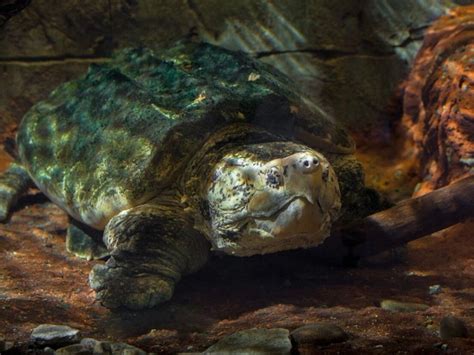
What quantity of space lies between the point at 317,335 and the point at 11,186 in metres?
3.38

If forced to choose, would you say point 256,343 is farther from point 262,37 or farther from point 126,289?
point 262,37

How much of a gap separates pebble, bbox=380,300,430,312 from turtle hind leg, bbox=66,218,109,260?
1.94 metres

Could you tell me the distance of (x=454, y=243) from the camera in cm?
348

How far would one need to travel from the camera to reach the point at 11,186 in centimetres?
455

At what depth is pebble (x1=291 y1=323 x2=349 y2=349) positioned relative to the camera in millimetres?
2105

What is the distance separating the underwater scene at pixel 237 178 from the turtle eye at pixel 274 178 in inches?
0.6

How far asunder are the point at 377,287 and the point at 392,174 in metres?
1.90

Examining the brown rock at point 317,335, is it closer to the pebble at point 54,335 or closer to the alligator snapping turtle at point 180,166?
the alligator snapping turtle at point 180,166

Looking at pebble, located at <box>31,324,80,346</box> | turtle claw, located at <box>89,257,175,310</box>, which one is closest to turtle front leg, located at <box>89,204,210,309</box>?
turtle claw, located at <box>89,257,175,310</box>

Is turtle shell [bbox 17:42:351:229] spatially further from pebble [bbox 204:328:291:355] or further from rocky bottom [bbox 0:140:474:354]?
pebble [bbox 204:328:291:355]

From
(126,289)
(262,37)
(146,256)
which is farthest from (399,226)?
(262,37)

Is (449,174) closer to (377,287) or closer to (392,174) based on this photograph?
(392,174)

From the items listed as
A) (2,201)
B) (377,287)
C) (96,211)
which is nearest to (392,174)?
(377,287)

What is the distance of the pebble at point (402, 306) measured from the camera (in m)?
2.64
